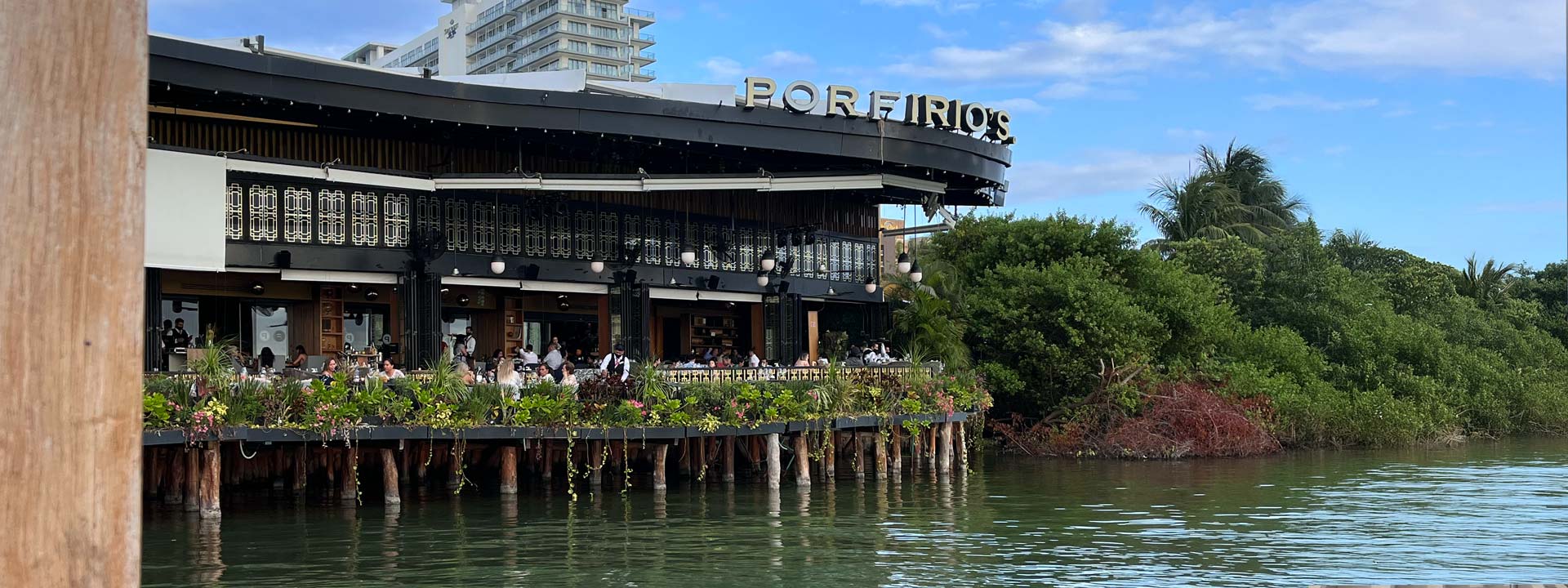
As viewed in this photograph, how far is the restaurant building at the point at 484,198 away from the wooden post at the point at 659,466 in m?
6.28

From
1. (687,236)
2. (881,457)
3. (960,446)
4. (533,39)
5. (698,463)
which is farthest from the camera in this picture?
(533,39)

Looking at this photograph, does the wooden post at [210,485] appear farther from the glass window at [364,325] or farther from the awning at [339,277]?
the glass window at [364,325]

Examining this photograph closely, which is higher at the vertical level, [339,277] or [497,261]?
[497,261]

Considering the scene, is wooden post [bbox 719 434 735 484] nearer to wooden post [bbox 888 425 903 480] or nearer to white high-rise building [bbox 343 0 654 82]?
wooden post [bbox 888 425 903 480]

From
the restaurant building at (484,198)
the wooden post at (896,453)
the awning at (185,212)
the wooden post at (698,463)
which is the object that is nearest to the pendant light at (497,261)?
the restaurant building at (484,198)

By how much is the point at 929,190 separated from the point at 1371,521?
1425 cm

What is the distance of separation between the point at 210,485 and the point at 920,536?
10.2 metres

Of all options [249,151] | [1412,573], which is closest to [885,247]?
[249,151]

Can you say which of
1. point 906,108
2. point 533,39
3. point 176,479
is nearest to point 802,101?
point 906,108

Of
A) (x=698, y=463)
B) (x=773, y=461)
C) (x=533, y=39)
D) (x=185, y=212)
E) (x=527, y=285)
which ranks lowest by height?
(x=698, y=463)

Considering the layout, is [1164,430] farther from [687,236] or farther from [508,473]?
[508,473]

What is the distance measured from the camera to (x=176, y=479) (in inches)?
869

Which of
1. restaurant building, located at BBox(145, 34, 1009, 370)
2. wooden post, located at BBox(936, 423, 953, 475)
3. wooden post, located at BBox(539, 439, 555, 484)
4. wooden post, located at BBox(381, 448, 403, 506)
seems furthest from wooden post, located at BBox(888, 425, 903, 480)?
wooden post, located at BBox(381, 448, 403, 506)

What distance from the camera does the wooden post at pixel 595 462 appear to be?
25.2m
